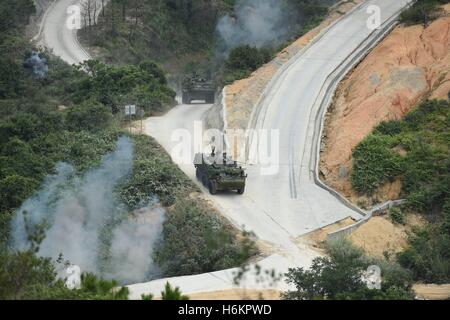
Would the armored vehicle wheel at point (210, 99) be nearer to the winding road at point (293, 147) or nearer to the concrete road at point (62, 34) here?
the winding road at point (293, 147)

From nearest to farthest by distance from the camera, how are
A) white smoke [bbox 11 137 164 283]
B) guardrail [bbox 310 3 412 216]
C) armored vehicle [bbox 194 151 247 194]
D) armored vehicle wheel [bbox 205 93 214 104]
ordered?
white smoke [bbox 11 137 164 283]
armored vehicle [bbox 194 151 247 194]
guardrail [bbox 310 3 412 216]
armored vehicle wheel [bbox 205 93 214 104]

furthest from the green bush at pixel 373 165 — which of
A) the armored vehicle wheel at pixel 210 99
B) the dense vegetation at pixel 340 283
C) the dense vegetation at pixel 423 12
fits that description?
the armored vehicle wheel at pixel 210 99

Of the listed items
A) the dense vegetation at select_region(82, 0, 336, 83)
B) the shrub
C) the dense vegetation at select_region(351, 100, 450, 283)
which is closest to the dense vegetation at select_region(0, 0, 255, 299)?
the shrub

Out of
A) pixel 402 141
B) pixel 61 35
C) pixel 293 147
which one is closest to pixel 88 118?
pixel 293 147

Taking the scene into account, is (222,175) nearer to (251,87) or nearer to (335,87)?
(251,87)

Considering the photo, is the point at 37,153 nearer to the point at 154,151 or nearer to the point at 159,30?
the point at 154,151

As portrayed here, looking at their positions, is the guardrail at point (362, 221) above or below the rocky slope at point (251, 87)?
below

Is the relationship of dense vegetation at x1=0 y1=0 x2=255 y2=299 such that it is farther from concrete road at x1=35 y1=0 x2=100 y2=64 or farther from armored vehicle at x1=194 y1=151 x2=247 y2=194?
concrete road at x1=35 y1=0 x2=100 y2=64
